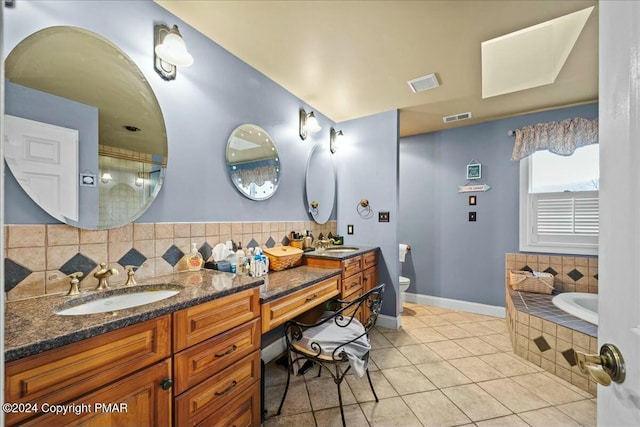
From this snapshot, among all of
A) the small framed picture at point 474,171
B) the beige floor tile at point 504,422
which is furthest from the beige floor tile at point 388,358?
the small framed picture at point 474,171

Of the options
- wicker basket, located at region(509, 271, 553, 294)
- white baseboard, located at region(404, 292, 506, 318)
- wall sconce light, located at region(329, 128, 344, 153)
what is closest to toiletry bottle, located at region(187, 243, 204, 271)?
wall sconce light, located at region(329, 128, 344, 153)

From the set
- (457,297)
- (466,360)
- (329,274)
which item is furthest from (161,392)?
(457,297)

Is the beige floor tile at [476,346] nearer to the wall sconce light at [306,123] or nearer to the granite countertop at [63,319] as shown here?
the granite countertop at [63,319]

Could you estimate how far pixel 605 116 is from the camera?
531mm

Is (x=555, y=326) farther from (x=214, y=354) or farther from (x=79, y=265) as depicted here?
(x=79, y=265)

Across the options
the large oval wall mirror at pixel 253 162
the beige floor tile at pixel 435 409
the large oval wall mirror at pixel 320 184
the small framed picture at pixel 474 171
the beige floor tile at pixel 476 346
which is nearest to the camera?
the beige floor tile at pixel 435 409

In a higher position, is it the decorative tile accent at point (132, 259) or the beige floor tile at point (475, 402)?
the decorative tile accent at point (132, 259)

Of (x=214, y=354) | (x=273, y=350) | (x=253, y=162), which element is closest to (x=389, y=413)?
(x=273, y=350)

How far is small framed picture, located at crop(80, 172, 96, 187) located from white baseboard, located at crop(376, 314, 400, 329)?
2815mm

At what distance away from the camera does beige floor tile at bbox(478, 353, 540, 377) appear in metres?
2.05

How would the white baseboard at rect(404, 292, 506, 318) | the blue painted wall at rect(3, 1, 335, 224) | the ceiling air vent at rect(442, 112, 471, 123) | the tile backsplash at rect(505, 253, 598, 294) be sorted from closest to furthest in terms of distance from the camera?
the blue painted wall at rect(3, 1, 335, 224) < the tile backsplash at rect(505, 253, 598, 294) < the ceiling air vent at rect(442, 112, 471, 123) < the white baseboard at rect(404, 292, 506, 318)

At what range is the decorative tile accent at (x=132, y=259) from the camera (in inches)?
52.3

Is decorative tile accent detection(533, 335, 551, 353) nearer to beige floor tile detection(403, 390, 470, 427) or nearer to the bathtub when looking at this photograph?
the bathtub

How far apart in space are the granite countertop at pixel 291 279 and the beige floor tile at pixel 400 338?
104 centimetres
